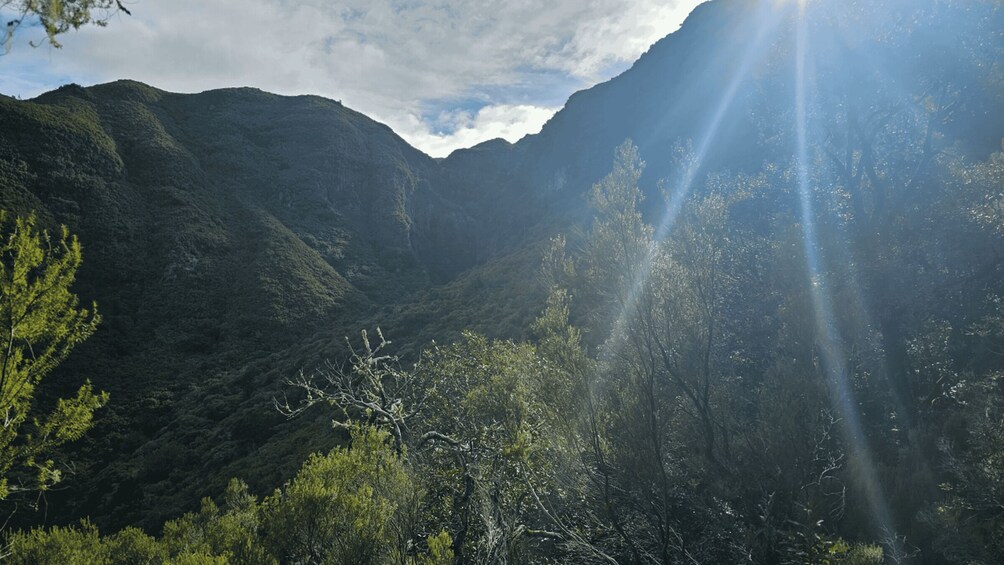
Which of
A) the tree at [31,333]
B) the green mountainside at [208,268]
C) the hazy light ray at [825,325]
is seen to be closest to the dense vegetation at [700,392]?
the hazy light ray at [825,325]

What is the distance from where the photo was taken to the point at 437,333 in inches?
1194

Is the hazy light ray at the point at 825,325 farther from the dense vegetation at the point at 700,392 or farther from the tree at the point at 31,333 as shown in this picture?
the tree at the point at 31,333

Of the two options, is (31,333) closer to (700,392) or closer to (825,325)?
(700,392)

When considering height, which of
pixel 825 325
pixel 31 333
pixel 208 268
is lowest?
pixel 825 325

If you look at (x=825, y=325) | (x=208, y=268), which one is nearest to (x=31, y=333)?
(x=825, y=325)

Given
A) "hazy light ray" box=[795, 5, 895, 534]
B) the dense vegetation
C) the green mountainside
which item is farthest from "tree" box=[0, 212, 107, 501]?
the green mountainside

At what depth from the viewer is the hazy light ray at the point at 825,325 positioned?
21.9 ft

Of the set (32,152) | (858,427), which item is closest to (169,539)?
(858,427)

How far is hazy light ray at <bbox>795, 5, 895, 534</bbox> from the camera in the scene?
6.67 metres

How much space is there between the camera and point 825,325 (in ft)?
31.5

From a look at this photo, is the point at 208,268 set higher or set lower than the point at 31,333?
higher

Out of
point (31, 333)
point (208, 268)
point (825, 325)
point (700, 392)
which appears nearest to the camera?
point (31, 333)

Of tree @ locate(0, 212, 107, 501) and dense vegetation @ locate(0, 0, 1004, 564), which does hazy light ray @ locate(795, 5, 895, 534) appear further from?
tree @ locate(0, 212, 107, 501)

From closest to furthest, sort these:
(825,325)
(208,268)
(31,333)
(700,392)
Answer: (31,333) < (700,392) < (825,325) < (208,268)
